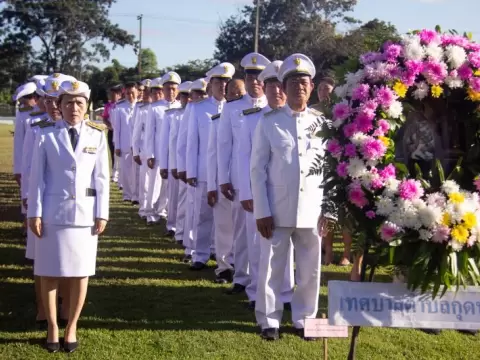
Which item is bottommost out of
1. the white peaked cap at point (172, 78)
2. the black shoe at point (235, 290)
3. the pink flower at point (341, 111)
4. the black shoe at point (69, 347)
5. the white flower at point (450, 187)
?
the black shoe at point (69, 347)

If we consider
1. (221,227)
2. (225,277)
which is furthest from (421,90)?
(225,277)

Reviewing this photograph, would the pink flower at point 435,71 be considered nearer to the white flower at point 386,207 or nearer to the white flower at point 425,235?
the white flower at point 386,207

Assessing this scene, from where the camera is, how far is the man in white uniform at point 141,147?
1142 cm

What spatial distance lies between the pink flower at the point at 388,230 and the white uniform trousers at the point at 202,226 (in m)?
4.10

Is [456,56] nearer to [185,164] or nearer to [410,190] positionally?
[410,190]

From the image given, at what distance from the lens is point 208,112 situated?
25.8 ft

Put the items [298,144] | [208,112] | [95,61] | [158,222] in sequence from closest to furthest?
[298,144], [208,112], [158,222], [95,61]

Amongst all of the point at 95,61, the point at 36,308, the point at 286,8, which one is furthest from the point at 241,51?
the point at 36,308

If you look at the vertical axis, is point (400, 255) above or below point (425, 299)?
above

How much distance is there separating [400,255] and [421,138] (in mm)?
859

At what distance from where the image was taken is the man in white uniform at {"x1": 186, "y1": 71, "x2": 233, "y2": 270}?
7.70 metres

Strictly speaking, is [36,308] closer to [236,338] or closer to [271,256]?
[236,338]

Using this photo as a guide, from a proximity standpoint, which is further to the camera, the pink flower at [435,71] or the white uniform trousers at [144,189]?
the white uniform trousers at [144,189]

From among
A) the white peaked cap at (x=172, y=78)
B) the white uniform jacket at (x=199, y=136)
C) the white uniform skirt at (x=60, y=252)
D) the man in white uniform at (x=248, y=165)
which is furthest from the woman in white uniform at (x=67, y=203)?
the white peaked cap at (x=172, y=78)
